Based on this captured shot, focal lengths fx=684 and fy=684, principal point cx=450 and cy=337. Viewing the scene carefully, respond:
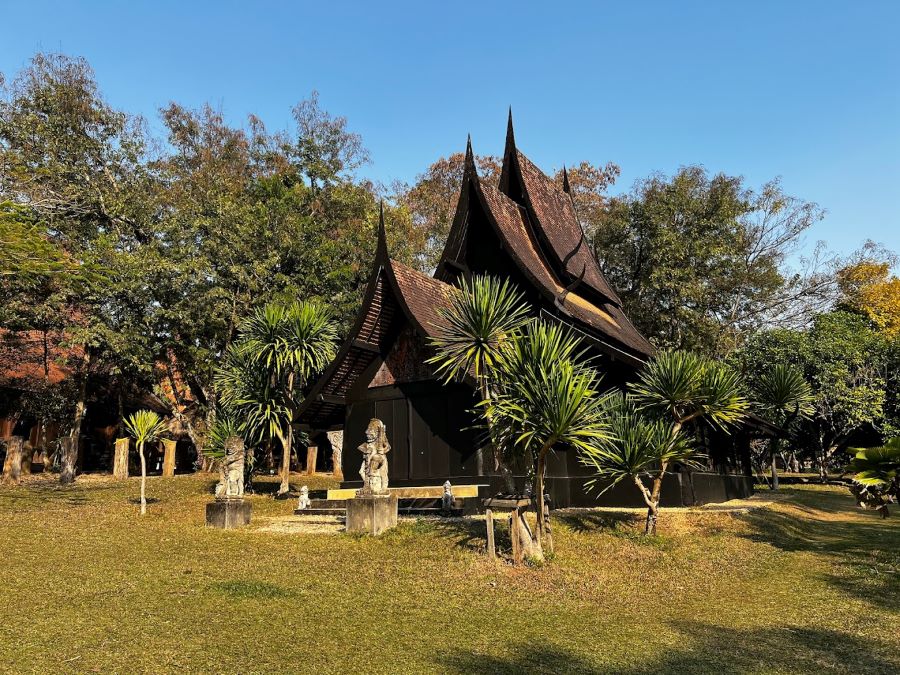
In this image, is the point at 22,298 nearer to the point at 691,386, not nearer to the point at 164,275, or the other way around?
the point at 164,275

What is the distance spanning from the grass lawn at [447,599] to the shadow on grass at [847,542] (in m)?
0.06

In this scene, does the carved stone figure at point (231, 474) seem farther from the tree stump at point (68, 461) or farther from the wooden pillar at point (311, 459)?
the wooden pillar at point (311, 459)

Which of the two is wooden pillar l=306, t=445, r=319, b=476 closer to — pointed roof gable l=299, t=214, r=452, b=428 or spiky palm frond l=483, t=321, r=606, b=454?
pointed roof gable l=299, t=214, r=452, b=428

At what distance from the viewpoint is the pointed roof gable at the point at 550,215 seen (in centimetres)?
2106

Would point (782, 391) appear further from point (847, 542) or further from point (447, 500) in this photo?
point (447, 500)

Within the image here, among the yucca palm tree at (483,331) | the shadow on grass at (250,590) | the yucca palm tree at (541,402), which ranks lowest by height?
the shadow on grass at (250,590)

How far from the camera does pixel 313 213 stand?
109ft

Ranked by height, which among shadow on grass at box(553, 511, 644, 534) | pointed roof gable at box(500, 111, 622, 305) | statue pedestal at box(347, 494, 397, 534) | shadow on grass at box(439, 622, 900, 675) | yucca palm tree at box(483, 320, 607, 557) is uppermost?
pointed roof gable at box(500, 111, 622, 305)

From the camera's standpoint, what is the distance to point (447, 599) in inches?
354

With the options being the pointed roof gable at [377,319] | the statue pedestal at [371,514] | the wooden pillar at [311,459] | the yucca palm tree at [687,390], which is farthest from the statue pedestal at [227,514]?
the wooden pillar at [311,459]

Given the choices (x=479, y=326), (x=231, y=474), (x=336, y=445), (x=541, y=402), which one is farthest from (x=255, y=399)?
(x=541, y=402)

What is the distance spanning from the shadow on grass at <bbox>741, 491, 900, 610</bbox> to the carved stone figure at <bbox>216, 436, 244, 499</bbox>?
416 inches

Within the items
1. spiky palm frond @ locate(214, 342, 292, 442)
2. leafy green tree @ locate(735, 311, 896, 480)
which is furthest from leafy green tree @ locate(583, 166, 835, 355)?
spiky palm frond @ locate(214, 342, 292, 442)

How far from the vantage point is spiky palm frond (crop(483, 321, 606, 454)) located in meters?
10.1
